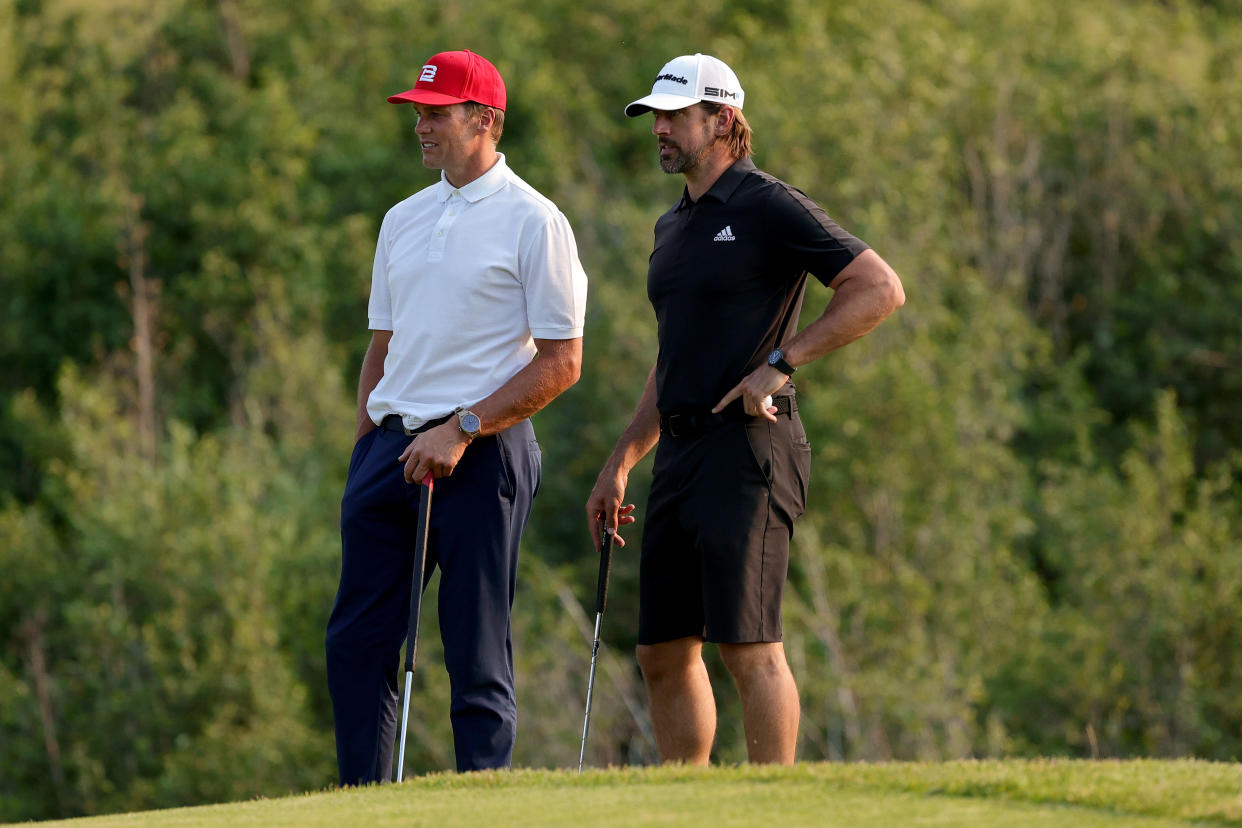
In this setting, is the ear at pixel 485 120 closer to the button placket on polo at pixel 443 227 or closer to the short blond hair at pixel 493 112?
the short blond hair at pixel 493 112

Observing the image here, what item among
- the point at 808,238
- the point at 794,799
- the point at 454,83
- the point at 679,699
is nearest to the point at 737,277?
the point at 808,238

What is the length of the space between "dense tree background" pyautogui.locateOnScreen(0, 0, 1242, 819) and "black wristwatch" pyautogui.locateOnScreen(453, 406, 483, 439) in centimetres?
1818

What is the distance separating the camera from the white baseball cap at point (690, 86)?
5.90 m

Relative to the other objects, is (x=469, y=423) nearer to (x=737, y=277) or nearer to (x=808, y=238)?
(x=737, y=277)

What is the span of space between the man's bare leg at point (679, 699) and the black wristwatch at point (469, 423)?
91 centimetres

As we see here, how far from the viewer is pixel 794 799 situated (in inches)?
186

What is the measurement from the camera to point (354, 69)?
43969mm

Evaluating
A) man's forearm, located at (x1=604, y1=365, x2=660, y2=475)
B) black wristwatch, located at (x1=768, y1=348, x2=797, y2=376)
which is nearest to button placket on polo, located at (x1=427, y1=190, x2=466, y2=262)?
man's forearm, located at (x1=604, y1=365, x2=660, y2=475)

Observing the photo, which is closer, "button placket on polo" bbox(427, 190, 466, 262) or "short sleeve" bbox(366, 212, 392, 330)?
"button placket on polo" bbox(427, 190, 466, 262)

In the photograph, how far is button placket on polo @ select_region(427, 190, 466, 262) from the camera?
5.90 meters

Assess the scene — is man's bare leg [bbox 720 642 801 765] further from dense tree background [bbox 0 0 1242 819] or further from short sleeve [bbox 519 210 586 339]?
dense tree background [bbox 0 0 1242 819]

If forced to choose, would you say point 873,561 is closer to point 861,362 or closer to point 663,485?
point 861,362

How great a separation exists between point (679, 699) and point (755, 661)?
1.48ft

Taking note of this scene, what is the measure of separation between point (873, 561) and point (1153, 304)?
9.23 m
